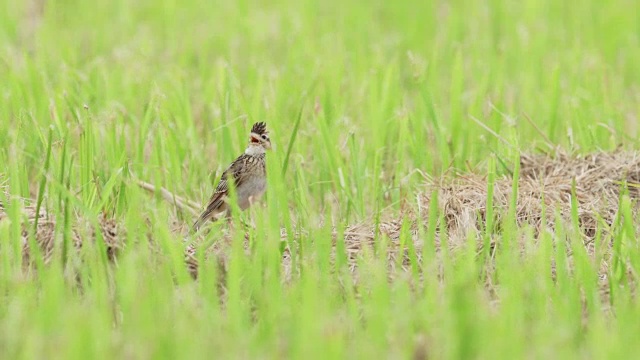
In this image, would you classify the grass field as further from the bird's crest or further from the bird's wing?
the bird's crest

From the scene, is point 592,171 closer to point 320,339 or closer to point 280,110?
point 280,110

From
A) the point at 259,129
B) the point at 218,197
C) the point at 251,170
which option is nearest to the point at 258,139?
the point at 259,129

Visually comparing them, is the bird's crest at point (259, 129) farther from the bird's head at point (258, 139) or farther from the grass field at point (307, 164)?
the grass field at point (307, 164)

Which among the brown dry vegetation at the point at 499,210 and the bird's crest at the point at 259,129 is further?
the bird's crest at the point at 259,129

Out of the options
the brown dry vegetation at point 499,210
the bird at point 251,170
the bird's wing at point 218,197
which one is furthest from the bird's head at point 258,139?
the brown dry vegetation at point 499,210

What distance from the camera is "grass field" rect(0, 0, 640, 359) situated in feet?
14.0

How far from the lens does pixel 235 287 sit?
4645 mm

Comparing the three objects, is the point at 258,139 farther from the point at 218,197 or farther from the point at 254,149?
the point at 218,197

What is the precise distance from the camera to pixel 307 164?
7668 mm

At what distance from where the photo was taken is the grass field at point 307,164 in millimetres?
4262

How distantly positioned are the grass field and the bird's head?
21 cm

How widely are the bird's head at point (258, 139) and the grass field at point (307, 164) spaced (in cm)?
21

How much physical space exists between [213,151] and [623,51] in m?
4.13

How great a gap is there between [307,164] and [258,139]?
91 cm
